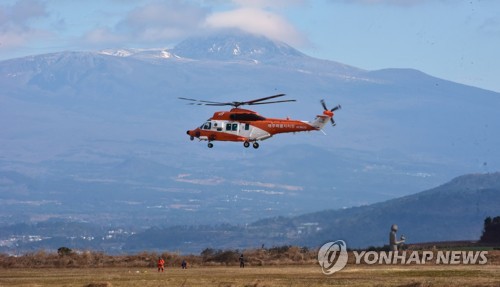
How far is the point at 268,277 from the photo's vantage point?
72.4 metres

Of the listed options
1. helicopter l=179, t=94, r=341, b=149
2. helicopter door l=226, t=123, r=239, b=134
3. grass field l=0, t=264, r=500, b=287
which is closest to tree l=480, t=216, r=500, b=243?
helicopter l=179, t=94, r=341, b=149

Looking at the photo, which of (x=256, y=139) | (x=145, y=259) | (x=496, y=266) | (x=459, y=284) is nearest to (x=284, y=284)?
(x=459, y=284)

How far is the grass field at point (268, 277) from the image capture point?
67562 mm

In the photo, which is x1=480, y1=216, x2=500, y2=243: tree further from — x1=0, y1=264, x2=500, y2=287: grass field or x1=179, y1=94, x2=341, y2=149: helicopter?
x1=0, y1=264, x2=500, y2=287: grass field

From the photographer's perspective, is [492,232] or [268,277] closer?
[268,277]

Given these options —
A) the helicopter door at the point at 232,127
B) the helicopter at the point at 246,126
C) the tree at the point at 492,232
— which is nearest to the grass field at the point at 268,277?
the helicopter at the point at 246,126

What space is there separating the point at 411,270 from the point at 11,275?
23.0 meters

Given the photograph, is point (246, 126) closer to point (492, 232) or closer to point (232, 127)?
point (232, 127)

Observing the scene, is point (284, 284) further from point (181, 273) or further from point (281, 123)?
point (281, 123)

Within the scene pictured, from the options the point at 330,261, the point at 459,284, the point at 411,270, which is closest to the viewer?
the point at 459,284

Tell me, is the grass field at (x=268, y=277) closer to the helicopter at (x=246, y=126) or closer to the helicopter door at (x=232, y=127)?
the helicopter at (x=246, y=126)

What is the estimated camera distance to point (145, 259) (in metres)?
90.5

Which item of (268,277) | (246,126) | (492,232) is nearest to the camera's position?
(268,277)

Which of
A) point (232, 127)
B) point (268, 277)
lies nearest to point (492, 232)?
point (232, 127)
